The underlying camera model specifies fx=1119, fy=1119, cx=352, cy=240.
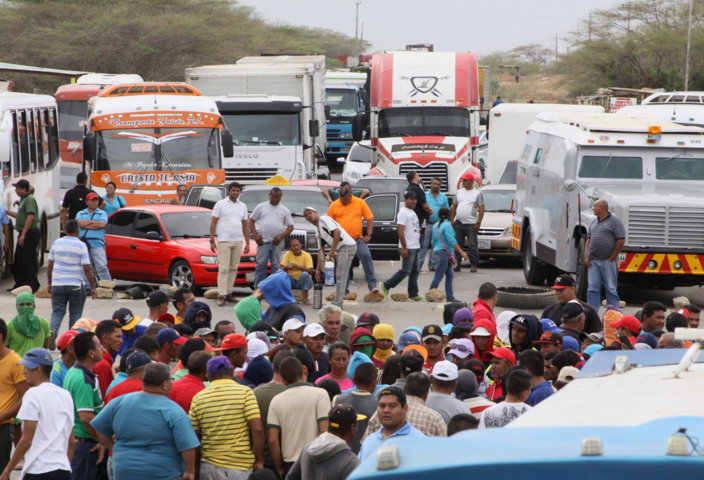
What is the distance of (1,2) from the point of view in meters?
61.1

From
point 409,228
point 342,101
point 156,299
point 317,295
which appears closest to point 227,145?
point 409,228

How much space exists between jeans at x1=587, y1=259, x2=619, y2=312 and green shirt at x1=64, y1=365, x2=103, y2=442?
30.7 feet

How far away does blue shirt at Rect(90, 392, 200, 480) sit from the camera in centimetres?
648

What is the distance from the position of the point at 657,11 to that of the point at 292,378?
248 feet

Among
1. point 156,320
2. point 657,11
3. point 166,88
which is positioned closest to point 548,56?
point 657,11

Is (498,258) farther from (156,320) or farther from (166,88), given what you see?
(156,320)

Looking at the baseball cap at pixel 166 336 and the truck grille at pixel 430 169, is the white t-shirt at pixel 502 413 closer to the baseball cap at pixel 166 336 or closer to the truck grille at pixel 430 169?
the baseball cap at pixel 166 336

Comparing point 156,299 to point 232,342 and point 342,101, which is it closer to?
point 232,342

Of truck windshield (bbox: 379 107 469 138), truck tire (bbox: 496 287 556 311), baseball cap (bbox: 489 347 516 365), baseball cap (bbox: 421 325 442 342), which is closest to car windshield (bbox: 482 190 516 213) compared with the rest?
truck windshield (bbox: 379 107 469 138)

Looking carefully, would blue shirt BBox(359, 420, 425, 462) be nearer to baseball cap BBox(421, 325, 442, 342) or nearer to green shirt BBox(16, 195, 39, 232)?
baseball cap BBox(421, 325, 442, 342)

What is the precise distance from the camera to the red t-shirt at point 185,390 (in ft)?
23.6

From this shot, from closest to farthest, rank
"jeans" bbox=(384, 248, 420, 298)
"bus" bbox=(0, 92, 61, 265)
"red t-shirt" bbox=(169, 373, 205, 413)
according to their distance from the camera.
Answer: "red t-shirt" bbox=(169, 373, 205, 413)
"jeans" bbox=(384, 248, 420, 298)
"bus" bbox=(0, 92, 61, 265)

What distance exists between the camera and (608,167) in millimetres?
17312

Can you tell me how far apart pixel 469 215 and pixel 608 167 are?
3.74 meters
